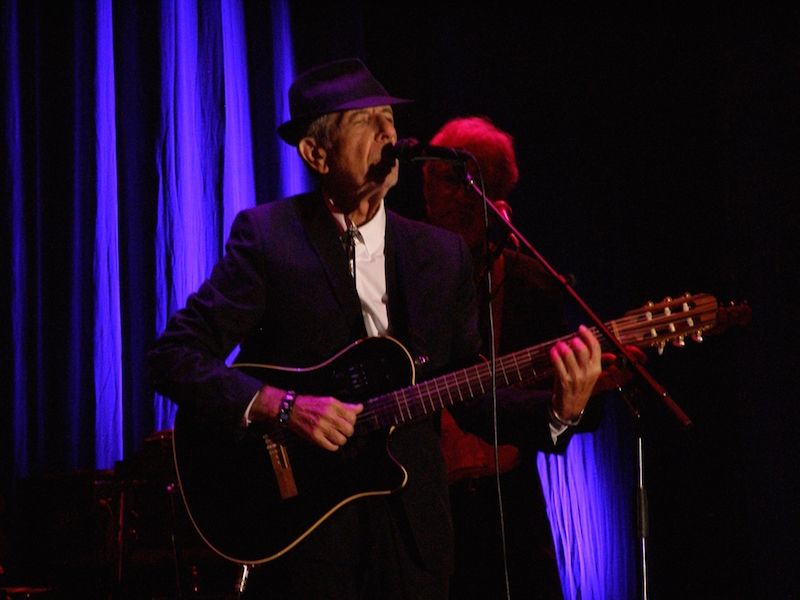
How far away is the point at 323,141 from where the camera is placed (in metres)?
2.82

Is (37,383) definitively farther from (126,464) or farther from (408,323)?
(408,323)

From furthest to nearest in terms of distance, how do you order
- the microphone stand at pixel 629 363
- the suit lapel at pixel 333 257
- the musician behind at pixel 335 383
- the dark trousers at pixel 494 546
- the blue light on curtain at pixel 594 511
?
the blue light on curtain at pixel 594 511
the dark trousers at pixel 494 546
the suit lapel at pixel 333 257
the musician behind at pixel 335 383
the microphone stand at pixel 629 363

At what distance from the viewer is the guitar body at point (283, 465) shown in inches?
96.1

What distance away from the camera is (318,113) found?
109 inches

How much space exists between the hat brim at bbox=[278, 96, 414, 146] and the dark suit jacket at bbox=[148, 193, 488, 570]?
0.24 meters

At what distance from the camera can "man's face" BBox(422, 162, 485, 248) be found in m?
3.57

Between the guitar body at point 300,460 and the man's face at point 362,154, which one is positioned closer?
the guitar body at point 300,460

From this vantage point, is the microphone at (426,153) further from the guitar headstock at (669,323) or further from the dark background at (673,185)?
the dark background at (673,185)

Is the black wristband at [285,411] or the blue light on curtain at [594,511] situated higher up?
the black wristband at [285,411]

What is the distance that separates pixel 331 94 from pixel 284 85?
1875 mm

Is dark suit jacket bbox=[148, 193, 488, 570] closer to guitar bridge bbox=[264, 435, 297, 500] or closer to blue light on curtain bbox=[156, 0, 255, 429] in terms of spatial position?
guitar bridge bbox=[264, 435, 297, 500]

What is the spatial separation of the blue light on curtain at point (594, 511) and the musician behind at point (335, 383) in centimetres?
233

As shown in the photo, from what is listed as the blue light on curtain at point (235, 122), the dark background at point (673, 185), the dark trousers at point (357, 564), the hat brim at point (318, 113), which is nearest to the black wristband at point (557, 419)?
the dark trousers at point (357, 564)

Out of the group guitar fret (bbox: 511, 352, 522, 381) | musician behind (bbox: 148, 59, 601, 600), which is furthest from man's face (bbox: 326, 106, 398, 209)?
guitar fret (bbox: 511, 352, 522, 381)
